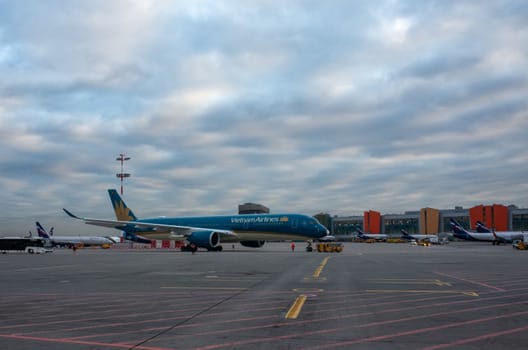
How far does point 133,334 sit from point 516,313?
8.79 meters

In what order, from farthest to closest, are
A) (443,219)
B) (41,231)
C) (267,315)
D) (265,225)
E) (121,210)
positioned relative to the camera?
(443,219) → (41,231) → (121,210) → (265,225) → (267,315)

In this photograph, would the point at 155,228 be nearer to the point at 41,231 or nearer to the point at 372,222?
the point at 41,231

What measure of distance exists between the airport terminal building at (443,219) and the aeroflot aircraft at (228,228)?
121323 millimetres

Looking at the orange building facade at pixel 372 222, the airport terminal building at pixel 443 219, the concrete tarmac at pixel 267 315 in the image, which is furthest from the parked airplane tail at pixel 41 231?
the orange building facade at pixel 372 222

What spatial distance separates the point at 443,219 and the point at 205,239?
494ft

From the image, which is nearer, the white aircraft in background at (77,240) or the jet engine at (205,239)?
the jet engine at (205,239)

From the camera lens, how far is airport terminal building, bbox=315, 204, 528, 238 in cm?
15950

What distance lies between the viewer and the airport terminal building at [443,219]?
160 meters

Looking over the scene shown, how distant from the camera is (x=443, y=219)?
181 m

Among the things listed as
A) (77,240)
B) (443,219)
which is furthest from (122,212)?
(443,219)

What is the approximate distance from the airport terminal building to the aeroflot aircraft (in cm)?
12132

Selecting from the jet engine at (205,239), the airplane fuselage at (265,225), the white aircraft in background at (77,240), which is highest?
the airplane fuselage at (265,225)

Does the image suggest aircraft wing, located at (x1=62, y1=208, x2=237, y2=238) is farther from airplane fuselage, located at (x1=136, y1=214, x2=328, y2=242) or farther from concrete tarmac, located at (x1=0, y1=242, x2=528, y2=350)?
concrete tarmac, located at (x1=0, y1=242, x2=528, y2=350)

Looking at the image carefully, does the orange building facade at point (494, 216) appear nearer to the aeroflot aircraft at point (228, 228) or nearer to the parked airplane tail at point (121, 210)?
the aeroflot aircraft at point (228, 228)
